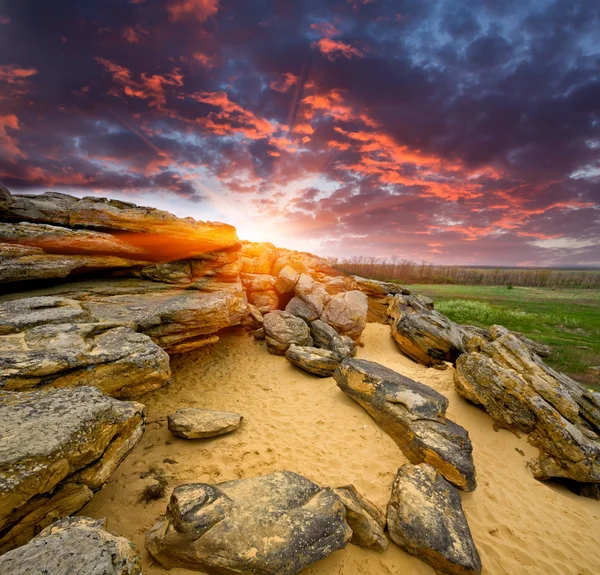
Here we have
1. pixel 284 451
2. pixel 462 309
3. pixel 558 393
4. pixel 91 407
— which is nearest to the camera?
pixel 91 407

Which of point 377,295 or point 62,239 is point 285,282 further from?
point 62,239

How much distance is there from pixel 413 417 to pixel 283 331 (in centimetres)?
778

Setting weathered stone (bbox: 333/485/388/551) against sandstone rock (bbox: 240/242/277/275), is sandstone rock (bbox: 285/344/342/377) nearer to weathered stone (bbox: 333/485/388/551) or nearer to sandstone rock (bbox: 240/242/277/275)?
weathered stone (bbox: 333/485/388/551)

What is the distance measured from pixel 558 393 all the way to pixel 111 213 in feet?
63.4

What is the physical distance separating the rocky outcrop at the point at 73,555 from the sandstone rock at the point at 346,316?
13966 millimetres

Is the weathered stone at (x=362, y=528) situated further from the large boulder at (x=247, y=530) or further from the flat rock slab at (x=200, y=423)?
the flat rock slab at (x=200, y=423)

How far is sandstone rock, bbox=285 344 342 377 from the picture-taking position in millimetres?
12430

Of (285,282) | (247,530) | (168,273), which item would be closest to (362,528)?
(247,530)

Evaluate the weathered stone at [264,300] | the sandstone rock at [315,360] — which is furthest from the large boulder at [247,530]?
the weathered stone at [264,300]

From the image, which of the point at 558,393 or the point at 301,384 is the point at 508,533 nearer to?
the point at 558,393

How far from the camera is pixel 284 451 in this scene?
26.2ft

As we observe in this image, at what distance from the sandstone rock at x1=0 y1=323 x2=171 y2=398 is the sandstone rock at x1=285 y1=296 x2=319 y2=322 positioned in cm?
958

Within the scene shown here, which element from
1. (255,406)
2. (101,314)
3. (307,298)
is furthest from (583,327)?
(101,314)

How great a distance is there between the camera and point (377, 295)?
2227cm
